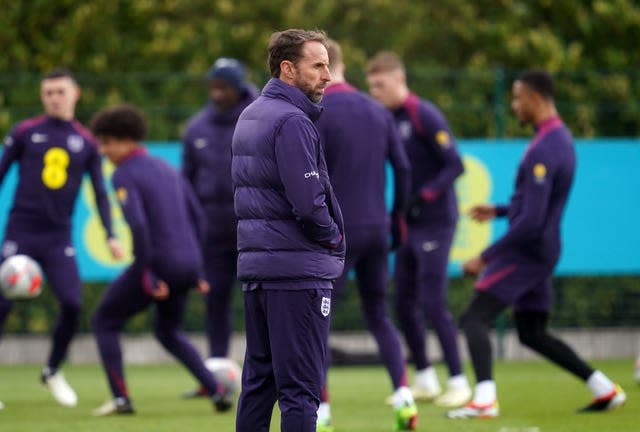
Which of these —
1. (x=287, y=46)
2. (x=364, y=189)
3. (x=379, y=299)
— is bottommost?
(x=379, y=299)

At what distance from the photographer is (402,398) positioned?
30.5 ft

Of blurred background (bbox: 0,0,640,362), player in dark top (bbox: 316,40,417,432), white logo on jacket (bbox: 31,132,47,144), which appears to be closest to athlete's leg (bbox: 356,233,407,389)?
player in dark top (bbox: 316,40,417,432)

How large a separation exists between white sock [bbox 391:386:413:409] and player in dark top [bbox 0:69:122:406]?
3.10 metres

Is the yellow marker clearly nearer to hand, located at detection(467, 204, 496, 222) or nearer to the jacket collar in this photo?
hand, located at detection(467, 204, 496, 222)

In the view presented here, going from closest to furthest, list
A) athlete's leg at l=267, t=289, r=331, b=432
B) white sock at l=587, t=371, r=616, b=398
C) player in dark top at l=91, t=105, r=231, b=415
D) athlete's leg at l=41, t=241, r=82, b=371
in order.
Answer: athlete's leg at l=267, t=289, r=331, b=432, white sock at l=587, t=371, r=616, b=398, player in dark top at l=91, t=105, r=231, b=415, athlete's leg at l=41, t=241, r=82, b=371

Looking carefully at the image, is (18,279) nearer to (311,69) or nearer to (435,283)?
(435,283)

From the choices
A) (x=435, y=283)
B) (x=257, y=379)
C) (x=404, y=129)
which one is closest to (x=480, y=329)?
(x=435, y=283)

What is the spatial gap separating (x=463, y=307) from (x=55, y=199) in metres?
5.39

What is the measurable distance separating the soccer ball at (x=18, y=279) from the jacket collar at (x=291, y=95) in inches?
181

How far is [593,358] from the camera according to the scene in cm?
1550

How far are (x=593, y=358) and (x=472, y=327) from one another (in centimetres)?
572

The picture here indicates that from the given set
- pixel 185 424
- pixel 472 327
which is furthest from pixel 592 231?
pixel 185 424

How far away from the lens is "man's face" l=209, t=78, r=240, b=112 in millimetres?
11992

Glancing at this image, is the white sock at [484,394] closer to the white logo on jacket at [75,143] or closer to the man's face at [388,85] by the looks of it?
the man's face at [388,85]
